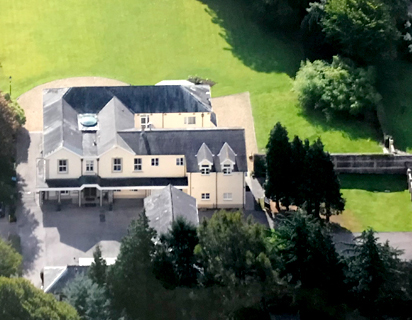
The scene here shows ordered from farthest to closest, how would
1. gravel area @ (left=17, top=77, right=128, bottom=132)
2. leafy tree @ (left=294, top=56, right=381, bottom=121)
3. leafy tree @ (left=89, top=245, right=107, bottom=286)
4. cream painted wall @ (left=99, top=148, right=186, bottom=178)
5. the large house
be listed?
1. gravel area @ (left=17, top=77, right=128, bottom=132)
2. leafy tree @ (left=294, top=56, right=381, bottom=121)
3. cream painted wall @ (left=99, top=148, right=186, bottom=178)
4. the large house
5. leafy tree @ (left=89, top=245, right=107, bottom=286)

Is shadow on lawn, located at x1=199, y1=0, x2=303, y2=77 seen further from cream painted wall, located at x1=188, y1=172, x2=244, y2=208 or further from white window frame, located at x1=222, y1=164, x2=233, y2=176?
white window frame, located at x1=222, y1=164, x2=233, y2=176

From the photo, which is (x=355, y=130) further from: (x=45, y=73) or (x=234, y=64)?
(x=45, y=73)

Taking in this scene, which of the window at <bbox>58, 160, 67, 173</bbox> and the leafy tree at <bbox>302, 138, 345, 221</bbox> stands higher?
the window at <bbox>58, 160, 67, 173</bbox>

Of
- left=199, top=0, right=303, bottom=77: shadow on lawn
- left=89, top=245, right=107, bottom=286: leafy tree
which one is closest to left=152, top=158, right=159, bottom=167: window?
left=89, top=245, right=107, bottom=286: leafy tree

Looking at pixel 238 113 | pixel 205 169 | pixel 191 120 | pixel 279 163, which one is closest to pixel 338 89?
pixel 238 113

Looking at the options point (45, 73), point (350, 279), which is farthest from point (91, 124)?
point (350, 279)

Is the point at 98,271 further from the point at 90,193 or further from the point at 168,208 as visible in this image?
the point at 90,193
